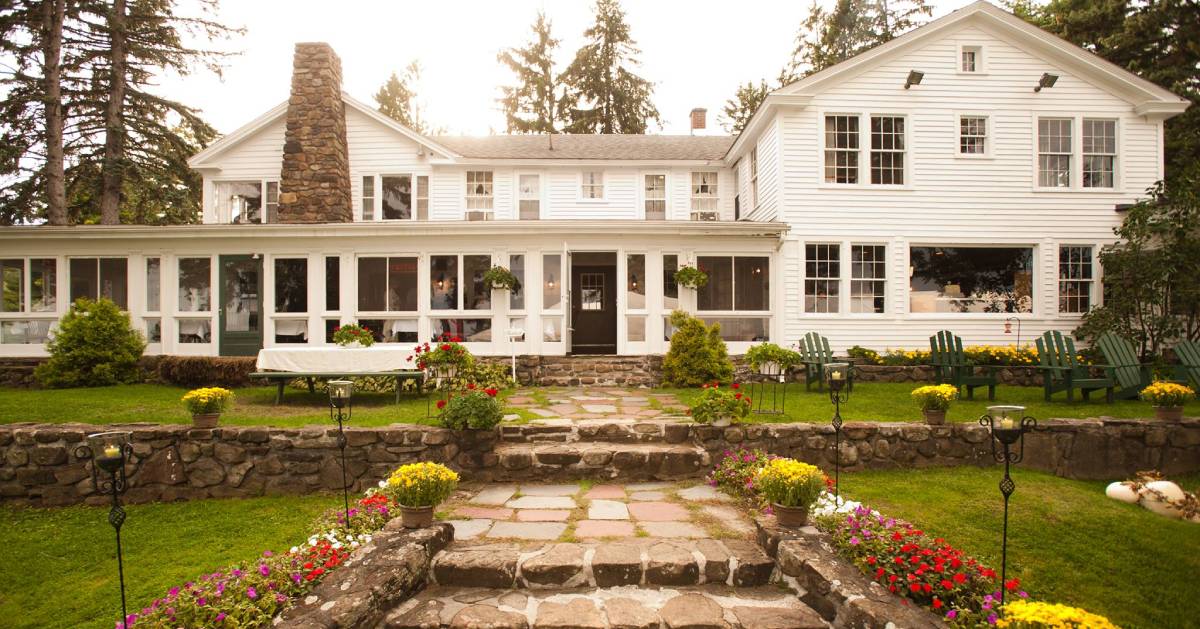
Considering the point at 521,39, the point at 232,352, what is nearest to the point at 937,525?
the point at 232,352

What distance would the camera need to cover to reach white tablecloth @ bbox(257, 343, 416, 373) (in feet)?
26.9

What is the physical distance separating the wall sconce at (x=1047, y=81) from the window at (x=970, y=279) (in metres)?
3.44

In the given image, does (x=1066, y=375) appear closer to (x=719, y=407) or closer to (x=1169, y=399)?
(x=1169, y=399)

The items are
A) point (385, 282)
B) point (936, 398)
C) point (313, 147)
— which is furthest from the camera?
point (313, 147)

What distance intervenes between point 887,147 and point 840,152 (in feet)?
3.60

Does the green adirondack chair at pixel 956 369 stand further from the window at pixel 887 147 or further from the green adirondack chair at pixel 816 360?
the window at pixel 887 147

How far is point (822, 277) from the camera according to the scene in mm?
11672

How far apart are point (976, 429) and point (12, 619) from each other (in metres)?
8.61

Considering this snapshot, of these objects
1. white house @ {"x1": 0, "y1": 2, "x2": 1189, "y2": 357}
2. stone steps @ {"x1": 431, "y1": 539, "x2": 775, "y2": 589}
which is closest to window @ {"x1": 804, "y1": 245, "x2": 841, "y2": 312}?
white house @ {"x1": 0, "y1": 2, "x2": 1189, "y2": 357}

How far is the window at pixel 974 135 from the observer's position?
11.9m

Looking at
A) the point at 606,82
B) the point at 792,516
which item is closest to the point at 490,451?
the point at 792,516

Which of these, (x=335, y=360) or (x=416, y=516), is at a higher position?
(x=335, y=360)

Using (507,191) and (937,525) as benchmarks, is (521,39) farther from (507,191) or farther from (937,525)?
(937,525)

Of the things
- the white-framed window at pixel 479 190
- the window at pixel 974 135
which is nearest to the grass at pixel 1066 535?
the window at pixel 974 135
